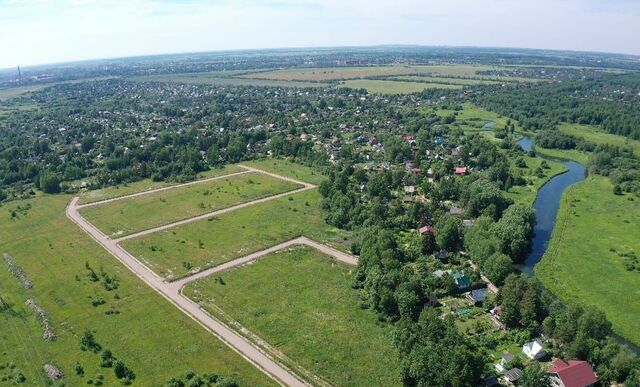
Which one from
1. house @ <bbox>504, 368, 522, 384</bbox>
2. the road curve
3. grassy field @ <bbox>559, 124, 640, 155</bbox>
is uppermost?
grassy field @ <bbox>559, 124, 640, 155</bbox>

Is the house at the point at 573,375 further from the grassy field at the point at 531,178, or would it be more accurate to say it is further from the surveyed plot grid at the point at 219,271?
the grassy field at the point at 531,178

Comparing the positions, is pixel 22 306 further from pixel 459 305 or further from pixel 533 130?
pixel 533 130

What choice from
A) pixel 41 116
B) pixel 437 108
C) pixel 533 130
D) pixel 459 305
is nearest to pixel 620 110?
pixel 533 130

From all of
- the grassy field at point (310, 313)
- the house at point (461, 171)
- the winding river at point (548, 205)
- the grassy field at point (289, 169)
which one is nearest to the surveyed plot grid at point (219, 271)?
the grassy field at point (310, 313)

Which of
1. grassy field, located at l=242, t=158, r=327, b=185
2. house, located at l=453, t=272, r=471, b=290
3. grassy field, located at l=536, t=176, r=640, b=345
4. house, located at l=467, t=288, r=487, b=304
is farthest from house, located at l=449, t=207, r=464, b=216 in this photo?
grassy field, located at l=242, t=158, r=327, b=185

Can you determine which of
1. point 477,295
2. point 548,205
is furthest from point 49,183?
point 548,205

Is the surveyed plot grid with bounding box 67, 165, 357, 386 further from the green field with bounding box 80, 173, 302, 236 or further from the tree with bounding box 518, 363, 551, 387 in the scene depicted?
the tree with bounding box 518, 363, 551, 387
